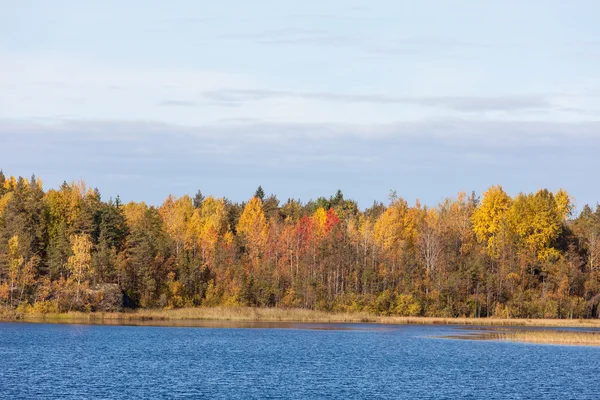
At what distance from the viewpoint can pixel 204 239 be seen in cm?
15600

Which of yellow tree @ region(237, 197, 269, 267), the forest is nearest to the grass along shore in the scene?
the forest

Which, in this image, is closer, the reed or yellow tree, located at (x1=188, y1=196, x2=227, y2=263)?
the reed

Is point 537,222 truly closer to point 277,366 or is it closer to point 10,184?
point 277,366

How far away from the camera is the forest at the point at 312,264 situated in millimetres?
124375

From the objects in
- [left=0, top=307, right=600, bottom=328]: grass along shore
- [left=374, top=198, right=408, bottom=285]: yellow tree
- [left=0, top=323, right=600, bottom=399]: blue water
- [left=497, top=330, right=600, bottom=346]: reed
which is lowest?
[left=0, top=323, right=600, bottom=399]: blue water

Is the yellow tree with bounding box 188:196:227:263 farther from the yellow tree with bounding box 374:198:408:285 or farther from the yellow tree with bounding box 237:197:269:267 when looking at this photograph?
the yellow tree with bounding box 374:198:408:285

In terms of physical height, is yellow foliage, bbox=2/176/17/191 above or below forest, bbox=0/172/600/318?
above

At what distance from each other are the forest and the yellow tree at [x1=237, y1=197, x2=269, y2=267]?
0.49 m

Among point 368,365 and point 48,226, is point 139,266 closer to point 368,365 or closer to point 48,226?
point 48,226

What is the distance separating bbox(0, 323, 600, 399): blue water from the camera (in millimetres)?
52938

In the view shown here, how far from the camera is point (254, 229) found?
15912cm

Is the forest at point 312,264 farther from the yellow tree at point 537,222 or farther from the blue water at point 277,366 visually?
the blue water at point 277,366

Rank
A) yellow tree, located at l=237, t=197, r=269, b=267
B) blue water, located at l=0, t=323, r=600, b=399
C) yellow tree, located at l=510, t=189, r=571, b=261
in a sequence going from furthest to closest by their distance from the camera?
yellow tree, located at l=237, t=197, r=269, b=267 → yellow tree, located at l=510, t=189, r=571, b=261 → blue water, located at l=0, t=323, r=600, b=399

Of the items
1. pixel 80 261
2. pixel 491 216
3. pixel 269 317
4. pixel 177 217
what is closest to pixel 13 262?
pixel 80 261
